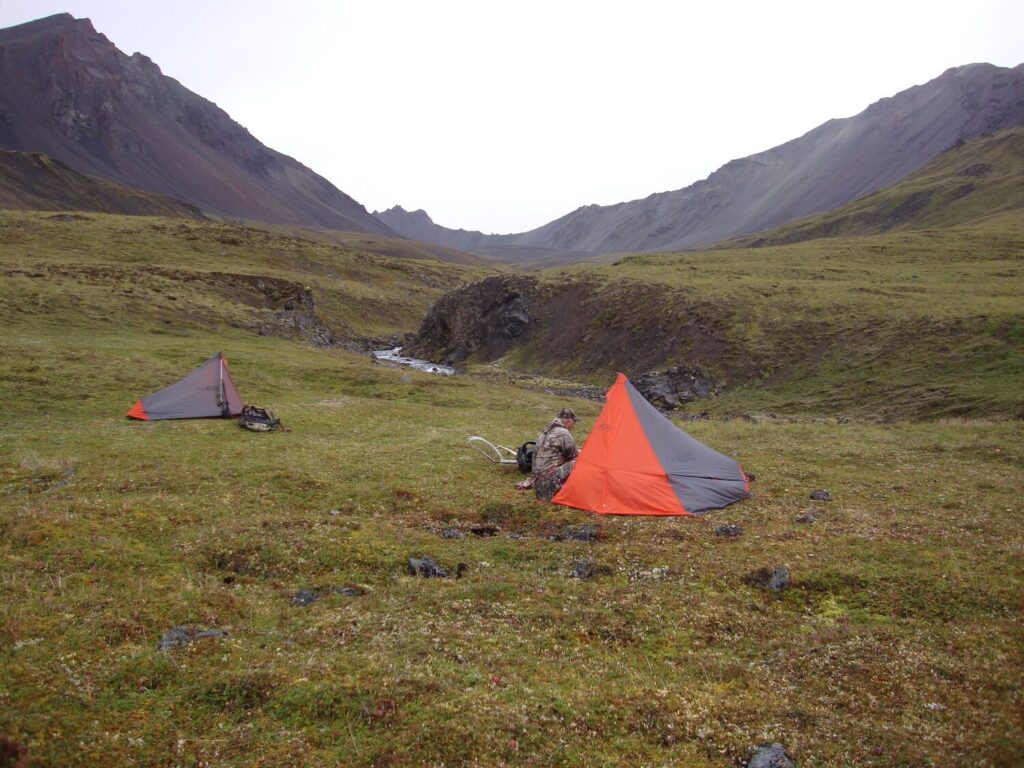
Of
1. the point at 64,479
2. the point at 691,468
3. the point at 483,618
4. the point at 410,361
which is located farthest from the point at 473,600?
the point at 410,361

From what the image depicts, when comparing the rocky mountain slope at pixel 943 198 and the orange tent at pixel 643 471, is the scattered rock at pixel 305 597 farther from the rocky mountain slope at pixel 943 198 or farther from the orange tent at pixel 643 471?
the rocky mountain slope at pixel 943 198

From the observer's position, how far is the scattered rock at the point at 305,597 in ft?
38.4

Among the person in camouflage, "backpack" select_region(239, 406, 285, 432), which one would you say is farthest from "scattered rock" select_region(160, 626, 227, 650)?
"backpack" select_region(239, 406, 285, 432)

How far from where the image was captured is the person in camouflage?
18.7 meters

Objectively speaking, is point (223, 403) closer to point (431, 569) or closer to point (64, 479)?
point (64, 479)

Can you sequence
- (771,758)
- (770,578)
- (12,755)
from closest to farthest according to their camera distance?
(12,755) → (771,758) → (770,578)

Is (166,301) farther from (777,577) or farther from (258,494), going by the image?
(777,577)

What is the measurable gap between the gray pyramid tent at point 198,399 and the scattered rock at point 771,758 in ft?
95.6

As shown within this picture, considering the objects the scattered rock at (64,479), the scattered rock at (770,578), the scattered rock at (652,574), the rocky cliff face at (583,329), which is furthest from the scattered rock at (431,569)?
the rocky cliff face at (583,329)

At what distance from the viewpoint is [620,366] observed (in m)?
58.1

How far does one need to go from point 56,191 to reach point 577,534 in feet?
716

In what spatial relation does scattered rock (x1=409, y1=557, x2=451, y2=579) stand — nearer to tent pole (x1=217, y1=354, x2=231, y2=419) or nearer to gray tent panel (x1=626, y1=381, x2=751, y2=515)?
gray tent panel (x1=626, y1=381, x2=751, y2=515)

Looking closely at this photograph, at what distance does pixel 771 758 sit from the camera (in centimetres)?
739

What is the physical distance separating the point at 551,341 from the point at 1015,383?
4308 centimetres
